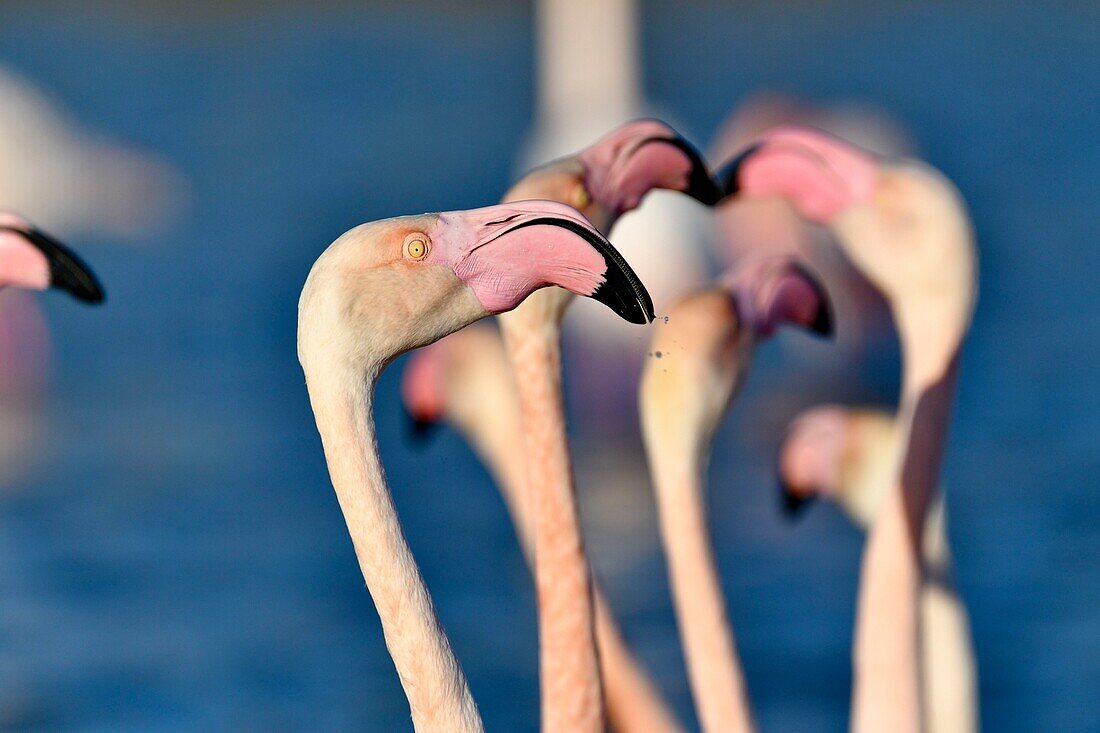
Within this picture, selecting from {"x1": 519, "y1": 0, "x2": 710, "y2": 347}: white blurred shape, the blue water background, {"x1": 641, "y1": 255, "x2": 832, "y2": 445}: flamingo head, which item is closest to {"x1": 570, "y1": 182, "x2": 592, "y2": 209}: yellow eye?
{"x1": 641, "y1": 255, "x2": 832, "y2": 445}: flamingo head

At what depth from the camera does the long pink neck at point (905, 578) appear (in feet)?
10.8

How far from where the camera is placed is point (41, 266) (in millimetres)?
2861

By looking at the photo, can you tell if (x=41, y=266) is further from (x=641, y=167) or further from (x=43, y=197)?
(x=43, y=197)

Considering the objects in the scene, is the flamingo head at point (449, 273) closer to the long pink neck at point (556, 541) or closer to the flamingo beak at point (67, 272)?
the long pink neck at point (556, 541)

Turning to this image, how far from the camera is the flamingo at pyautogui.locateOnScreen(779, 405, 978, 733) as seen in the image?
11.9 feet

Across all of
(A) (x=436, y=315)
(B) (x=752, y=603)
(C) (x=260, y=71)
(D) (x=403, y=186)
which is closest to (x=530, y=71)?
(C) (x=260, y=71)

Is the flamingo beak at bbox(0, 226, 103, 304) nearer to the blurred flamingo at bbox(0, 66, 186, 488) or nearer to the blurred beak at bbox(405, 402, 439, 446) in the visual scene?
the blurred beak at bbox(405, 402, 439, 446)

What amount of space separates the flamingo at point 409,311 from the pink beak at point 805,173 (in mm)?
922

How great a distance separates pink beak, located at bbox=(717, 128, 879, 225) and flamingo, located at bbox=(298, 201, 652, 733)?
36.3 inches

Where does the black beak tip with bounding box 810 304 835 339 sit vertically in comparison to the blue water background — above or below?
below

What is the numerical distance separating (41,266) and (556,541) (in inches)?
34.8

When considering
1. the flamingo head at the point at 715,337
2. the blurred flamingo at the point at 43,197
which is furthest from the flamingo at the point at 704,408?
the blurred flamingo at the point at 43,197

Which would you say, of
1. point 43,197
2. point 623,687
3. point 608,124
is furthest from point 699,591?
point 43,197

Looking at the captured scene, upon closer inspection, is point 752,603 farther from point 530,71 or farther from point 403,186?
point 530,71
